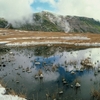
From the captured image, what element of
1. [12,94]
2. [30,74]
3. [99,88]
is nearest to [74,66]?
[30,74]

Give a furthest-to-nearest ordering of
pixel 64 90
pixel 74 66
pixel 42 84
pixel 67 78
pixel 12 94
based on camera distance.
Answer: pixel 74 66, pixel 67 78, pixel 42 84, pixel 64 90, pixel 12 94

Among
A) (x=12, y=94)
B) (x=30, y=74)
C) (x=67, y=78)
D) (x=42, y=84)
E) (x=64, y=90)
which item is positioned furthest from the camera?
(x=30, y=74)

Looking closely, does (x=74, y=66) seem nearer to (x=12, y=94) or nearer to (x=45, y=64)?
(x=45, y=64)

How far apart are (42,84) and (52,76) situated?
10.4 feet

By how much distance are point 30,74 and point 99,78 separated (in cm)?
911

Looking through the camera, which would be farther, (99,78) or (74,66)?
(74,66)

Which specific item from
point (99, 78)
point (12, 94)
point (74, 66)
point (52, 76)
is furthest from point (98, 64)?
point (12, 94)

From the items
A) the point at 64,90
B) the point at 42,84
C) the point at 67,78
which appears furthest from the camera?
the point at 67,78

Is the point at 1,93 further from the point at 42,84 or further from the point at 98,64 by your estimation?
the point at 98,64

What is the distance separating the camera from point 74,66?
3222 centimetres

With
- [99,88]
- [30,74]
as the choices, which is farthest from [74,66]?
[99,88]

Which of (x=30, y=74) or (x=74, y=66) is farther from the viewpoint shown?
(x=74, y=66)

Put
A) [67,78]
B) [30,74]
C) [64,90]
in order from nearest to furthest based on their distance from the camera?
[64,90]
[67,78]
[30,74]

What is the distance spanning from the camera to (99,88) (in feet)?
74.4
